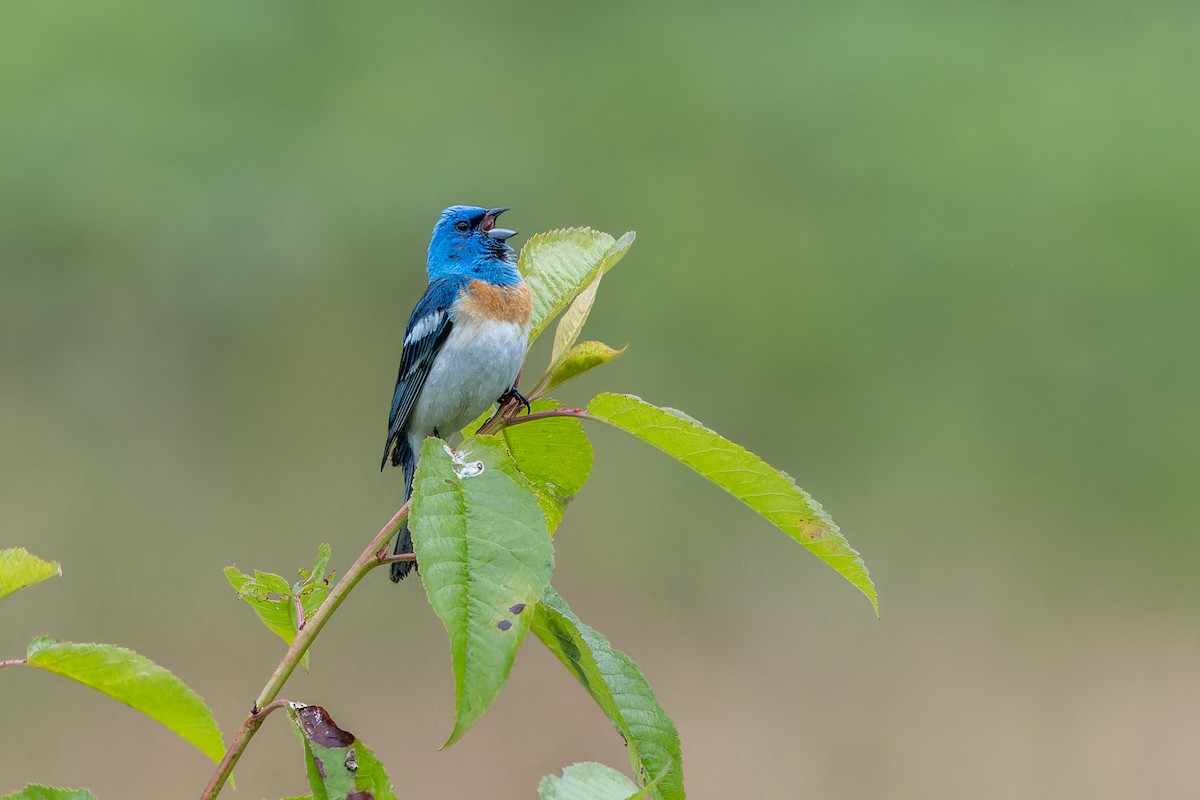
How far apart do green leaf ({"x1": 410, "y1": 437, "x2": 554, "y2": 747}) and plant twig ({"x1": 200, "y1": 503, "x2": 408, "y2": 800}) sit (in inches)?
2.4

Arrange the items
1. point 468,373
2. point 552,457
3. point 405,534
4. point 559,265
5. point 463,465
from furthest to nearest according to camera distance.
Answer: point 468,373 → point 405,534 → point 559,265 → point 552,457 → point 463,465

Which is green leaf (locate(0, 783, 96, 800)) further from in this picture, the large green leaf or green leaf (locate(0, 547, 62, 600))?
the large green leaf

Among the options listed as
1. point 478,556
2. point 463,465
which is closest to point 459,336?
point 463,465

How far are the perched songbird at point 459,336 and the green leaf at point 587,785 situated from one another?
173cm

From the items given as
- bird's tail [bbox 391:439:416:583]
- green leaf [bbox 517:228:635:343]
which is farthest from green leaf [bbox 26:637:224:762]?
bird's tail [bbox 391:439:416:583]

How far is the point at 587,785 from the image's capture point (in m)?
1.04

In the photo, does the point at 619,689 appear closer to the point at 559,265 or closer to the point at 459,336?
the point at 559,265

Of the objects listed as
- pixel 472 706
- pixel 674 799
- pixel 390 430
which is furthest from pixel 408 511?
pixel 390 430

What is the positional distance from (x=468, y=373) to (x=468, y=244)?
55cm

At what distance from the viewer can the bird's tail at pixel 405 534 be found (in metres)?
2.05

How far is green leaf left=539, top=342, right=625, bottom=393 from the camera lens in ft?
4.63

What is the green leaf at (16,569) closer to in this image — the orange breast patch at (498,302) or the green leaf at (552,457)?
the green leaf at (552,457)

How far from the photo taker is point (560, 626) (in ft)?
4.06

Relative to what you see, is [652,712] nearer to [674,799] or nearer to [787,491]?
[674,799]
